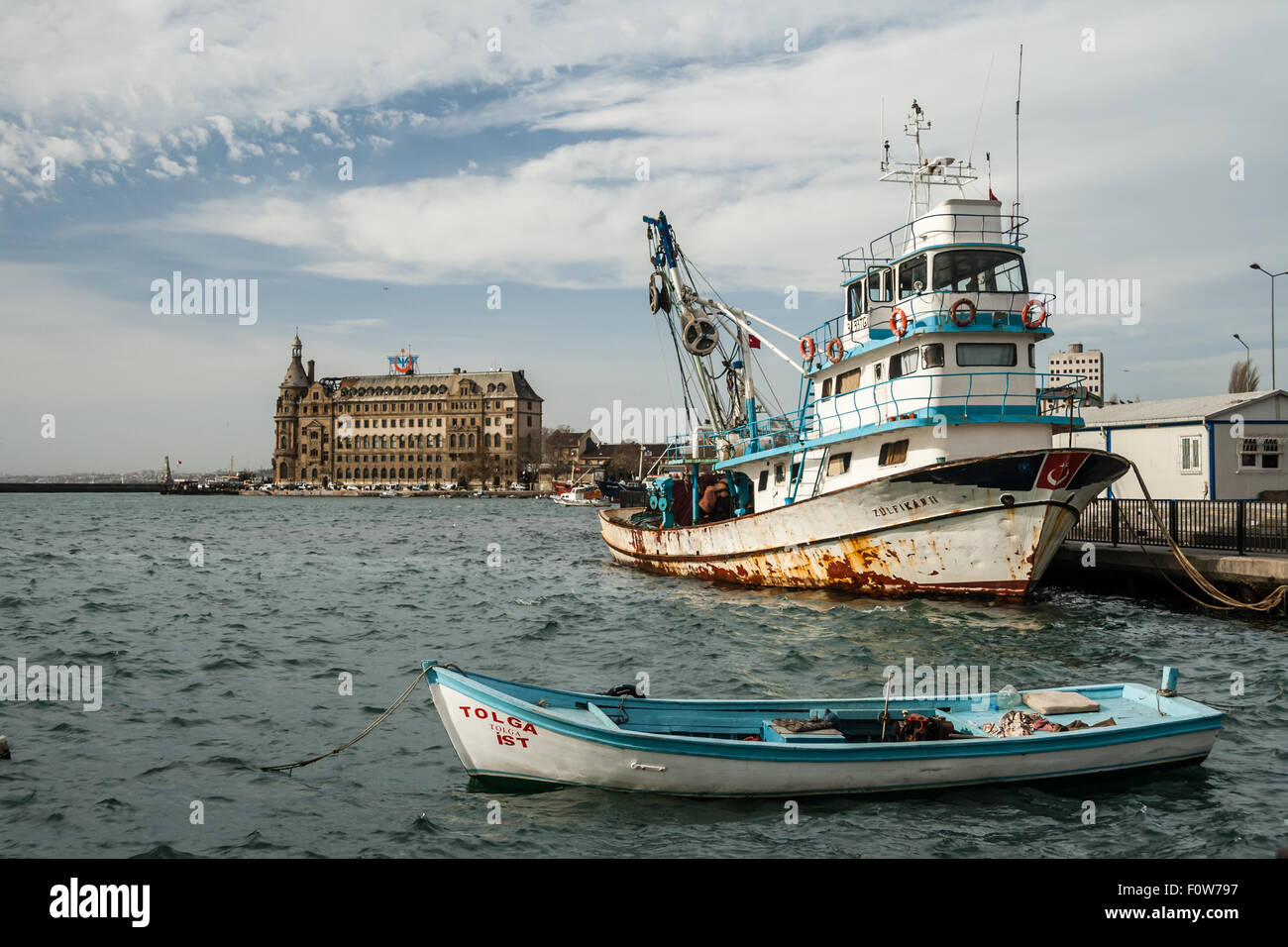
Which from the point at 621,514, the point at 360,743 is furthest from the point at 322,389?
the point at 360,743

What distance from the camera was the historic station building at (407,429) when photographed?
177125 millimetres

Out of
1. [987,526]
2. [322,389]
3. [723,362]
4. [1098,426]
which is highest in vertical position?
[322,389]

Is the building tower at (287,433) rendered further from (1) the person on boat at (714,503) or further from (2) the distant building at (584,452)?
(1) the person on boat at (714,503)

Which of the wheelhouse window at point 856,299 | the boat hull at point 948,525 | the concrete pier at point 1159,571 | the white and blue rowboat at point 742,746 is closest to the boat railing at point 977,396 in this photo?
the boat hull at point 948,525

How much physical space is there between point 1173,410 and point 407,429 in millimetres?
163439

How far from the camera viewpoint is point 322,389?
190m

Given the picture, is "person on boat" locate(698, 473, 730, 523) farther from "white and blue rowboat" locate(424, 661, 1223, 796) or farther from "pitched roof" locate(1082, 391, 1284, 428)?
"white and blue rowboat" locate(424, 661, 1223, 796)

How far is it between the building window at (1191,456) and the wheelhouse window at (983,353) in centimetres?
1316

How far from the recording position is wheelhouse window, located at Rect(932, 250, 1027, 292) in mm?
22578

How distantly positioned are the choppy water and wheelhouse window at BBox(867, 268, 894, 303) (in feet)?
26.8

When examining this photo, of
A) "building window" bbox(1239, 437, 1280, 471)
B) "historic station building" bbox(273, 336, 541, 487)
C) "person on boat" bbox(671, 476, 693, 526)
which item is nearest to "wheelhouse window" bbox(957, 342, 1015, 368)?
"person on boat" bbox(671, 476, 693, 526)

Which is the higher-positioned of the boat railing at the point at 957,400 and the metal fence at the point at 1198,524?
the boat railing at the point at 957,400
